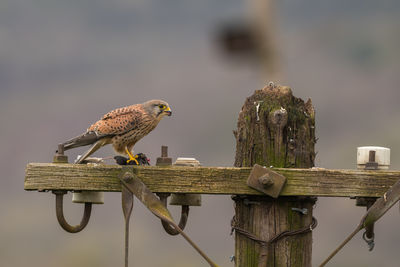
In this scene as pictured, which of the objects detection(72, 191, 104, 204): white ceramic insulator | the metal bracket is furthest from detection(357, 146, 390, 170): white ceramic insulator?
detection(72, 191, 104, 204): white ceramic insulator

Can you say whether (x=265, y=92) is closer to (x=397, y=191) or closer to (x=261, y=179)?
→ (x=261, y=179)

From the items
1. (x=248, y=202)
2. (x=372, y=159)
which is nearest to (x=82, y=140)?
(x=248, y=202)

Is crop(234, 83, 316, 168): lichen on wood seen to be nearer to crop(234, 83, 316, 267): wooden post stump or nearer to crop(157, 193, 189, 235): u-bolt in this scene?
crop(234, 83, 316, 267): wooden post stump

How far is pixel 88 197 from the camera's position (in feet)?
9.83

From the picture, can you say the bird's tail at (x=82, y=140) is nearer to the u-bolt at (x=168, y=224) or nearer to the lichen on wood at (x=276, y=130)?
the u-bolt at (x=168, y=224)

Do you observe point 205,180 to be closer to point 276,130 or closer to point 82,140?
point 276,130

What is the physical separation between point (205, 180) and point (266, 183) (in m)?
0.27

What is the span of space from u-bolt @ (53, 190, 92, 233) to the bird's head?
0.84 meters

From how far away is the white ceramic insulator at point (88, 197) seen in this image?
9.83 feet

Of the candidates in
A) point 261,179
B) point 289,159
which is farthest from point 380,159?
point 261,179

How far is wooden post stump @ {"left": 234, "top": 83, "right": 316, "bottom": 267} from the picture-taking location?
8.66ft

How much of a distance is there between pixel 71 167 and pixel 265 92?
3.09ft

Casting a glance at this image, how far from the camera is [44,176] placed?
262cm

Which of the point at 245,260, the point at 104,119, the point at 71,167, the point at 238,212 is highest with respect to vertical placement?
the point at 104,119
